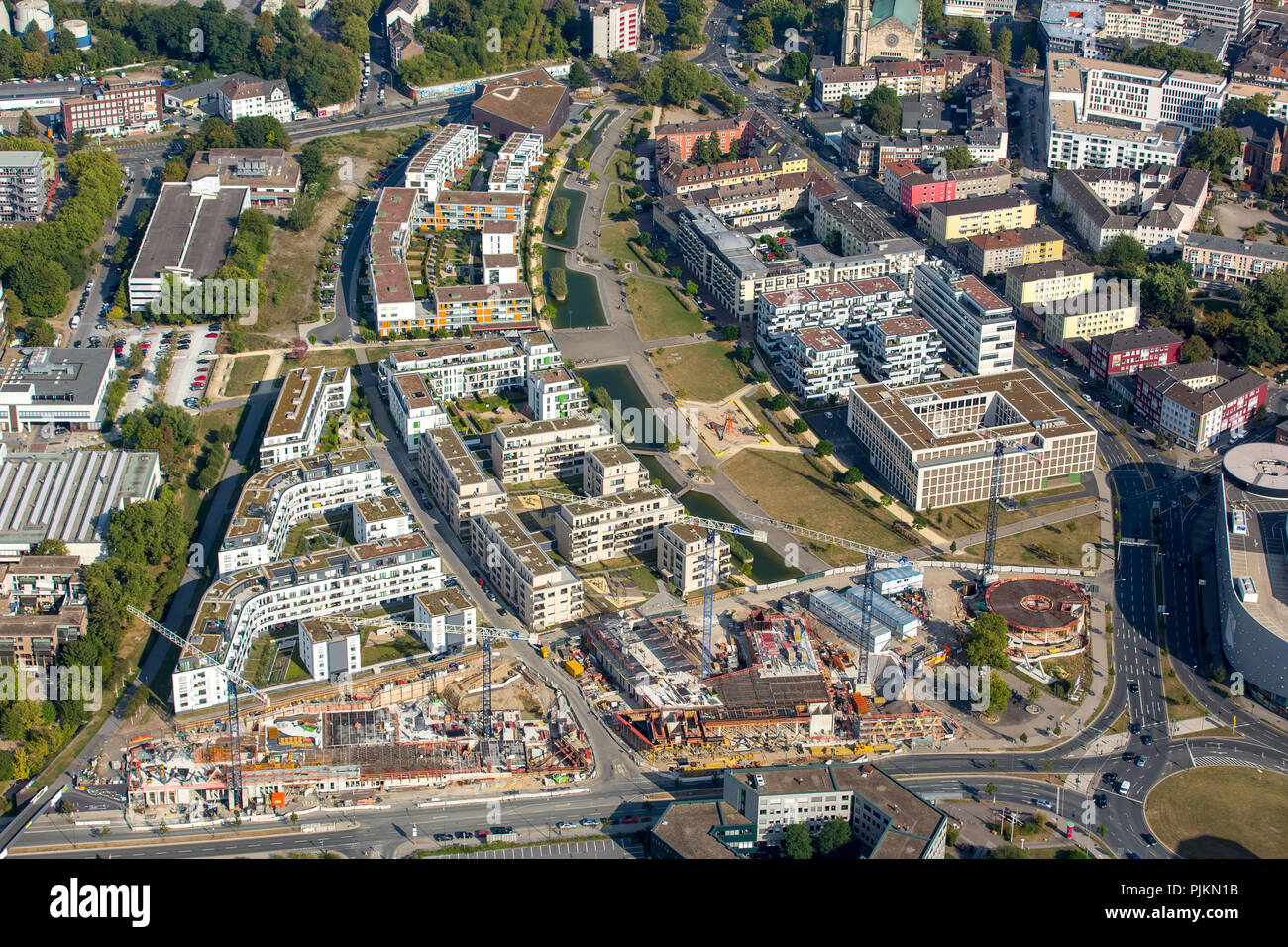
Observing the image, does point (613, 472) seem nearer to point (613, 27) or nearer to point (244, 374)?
point (244, 374)

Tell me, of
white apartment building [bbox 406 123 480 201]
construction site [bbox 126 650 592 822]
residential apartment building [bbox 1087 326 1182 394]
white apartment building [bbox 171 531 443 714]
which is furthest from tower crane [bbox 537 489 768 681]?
white apartment building [bbox 406 123 480 201]

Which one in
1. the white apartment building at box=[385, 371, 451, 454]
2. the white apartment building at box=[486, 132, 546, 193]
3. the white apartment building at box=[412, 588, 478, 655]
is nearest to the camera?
the white apartment building at box=[412, 588, 478, 655]

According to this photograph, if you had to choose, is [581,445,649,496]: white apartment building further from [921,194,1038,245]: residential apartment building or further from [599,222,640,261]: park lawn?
[921,194,1038,245]: residential apartment building

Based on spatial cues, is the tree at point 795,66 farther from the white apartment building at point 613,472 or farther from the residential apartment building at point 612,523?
the residential apartment building at point 612,523

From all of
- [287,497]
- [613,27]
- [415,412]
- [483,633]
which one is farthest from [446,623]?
[613,27]

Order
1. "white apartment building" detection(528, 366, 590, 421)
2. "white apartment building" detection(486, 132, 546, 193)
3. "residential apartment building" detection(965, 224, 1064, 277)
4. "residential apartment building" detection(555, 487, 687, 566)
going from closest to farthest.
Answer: "residential apartment building" detection(555, 487, 687, 566) < "white apartment building" detection(528, 366, 590, 421) < "residential apartment building" detection(965, 224, 1064, 277) < "white apartment building" detection(486, 132, 546, 193)
